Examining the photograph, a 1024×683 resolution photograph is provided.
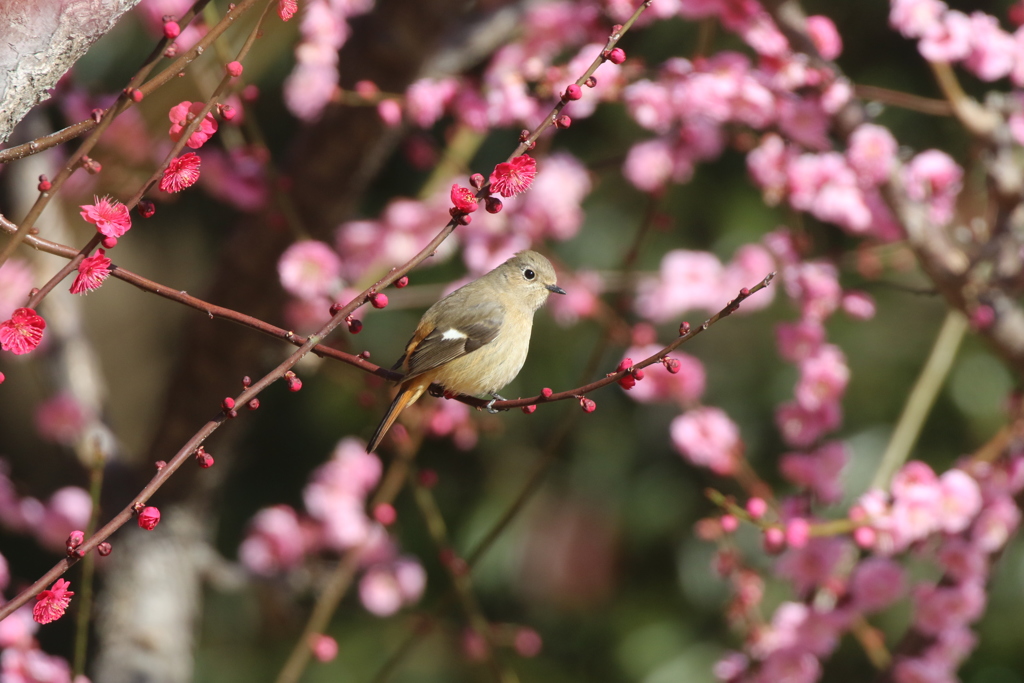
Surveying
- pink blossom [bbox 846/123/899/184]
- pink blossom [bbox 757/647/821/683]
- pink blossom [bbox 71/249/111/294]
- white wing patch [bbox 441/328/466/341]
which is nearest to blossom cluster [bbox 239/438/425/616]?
pink blossom [bbox 757/647/821/683]

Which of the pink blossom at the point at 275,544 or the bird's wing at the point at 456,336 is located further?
the pink blossom at the point at 275,544

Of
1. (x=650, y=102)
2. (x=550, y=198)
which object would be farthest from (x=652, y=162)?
(x=550, y=198)

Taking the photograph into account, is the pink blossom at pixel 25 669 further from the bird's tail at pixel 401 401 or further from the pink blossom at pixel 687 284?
the pink blossom at pixel 687 284

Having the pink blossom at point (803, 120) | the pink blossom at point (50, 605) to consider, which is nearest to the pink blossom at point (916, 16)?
the pink blossom at point (803, 120)

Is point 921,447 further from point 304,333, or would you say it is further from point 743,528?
point 304,333

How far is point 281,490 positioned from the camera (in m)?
4.84

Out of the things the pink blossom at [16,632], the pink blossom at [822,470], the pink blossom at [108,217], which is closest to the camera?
the pink blossom at [108,217]

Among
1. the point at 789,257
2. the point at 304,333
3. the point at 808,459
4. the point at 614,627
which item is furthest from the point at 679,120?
the point at 614,627

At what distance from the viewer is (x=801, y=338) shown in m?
2.51

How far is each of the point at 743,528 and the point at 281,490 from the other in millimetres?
2347

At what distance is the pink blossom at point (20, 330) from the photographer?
38.9 inches

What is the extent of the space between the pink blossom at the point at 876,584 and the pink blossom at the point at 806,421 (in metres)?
0.36

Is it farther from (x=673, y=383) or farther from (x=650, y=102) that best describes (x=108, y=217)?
(x=673, y=383)

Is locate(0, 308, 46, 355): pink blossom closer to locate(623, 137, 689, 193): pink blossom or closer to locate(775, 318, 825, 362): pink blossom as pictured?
locate(623, 137, 689, 193): pink blossom
